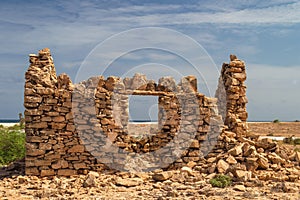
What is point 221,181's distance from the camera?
8047 mm

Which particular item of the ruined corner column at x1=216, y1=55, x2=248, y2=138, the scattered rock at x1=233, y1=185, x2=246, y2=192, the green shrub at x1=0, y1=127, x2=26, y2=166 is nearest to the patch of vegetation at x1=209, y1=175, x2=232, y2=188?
the scattered rock at x1=233, y1=185, x2=246, y2=192

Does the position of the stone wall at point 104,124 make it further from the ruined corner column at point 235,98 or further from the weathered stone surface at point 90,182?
Answer: the weathered stone surface at point 90,182

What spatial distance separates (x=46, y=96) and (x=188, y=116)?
3.69 m

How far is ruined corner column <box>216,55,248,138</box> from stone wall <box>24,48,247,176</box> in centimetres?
11

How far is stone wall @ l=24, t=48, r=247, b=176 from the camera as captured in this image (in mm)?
9180

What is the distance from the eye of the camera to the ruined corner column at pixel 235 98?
34.4 ft

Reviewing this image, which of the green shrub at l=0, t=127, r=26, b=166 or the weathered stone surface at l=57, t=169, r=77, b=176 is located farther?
the green shrub at l=0, t=127, r=26, b=166

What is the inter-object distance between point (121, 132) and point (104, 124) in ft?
1.68

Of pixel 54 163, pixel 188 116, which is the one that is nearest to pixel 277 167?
pixel 188 116

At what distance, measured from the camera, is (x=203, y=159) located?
A: 9.81 m

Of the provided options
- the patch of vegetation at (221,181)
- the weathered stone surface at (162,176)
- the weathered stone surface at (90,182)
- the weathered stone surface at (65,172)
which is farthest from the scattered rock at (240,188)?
the weathered stone surface at (65,172)

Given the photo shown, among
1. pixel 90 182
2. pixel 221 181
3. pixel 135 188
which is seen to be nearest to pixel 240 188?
pixel 221 181

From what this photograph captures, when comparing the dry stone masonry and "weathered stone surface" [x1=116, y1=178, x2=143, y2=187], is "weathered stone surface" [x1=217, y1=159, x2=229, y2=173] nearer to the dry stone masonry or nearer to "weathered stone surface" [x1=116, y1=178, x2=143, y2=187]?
the dry stone masonry

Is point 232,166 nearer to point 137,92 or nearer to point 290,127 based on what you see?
point 137,92
